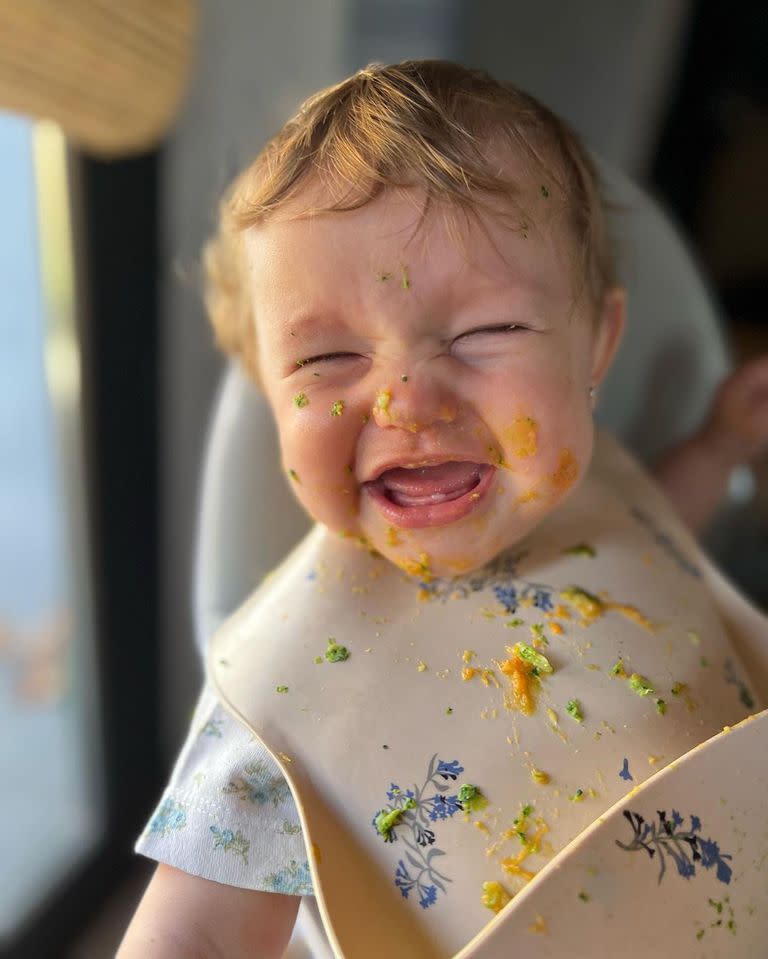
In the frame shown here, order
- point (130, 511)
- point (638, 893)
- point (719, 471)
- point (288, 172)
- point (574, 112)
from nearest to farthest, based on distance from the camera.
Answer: point (638, 893)
point (288, 172)
point (719, 471)
point (130, 511)
point (574, 112)

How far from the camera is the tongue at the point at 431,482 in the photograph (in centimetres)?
50

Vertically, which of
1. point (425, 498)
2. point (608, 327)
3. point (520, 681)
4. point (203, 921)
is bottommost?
point (203, 921)

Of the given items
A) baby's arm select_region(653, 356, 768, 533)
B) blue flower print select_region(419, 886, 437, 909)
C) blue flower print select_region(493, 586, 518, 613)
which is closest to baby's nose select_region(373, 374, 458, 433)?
blue flower print select_region(493, 586, 518, 613)

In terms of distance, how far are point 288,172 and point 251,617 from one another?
0.91 ft

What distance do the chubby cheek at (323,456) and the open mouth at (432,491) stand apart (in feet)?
0.06

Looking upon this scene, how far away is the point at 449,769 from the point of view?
18.6 inches

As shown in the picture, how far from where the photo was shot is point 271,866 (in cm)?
49

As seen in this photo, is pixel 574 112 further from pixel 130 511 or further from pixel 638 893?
pixel 638 893

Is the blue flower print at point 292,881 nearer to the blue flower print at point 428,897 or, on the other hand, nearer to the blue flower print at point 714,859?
the blue flower print at point 428,897

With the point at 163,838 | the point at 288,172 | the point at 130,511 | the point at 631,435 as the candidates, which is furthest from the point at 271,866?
the point at 130,511

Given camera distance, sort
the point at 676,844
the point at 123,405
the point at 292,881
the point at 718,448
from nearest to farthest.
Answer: the point at 676,844
the point at 292,881
the point at 718,448
the point at 123,405

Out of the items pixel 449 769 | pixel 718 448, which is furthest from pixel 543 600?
pixel 718 448

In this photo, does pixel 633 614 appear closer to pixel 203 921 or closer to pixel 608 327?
pixel 608 327

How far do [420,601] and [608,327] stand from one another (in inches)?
8.9
